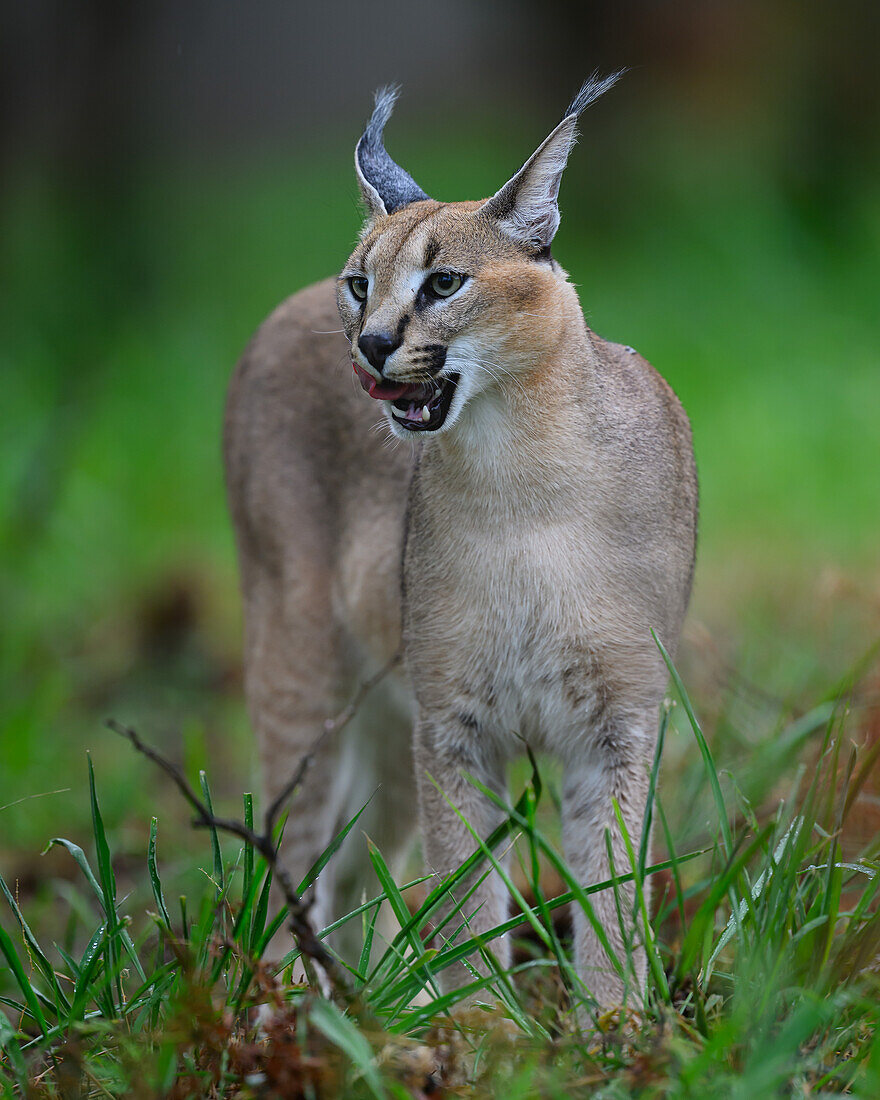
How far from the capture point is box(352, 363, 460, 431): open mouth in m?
2.63

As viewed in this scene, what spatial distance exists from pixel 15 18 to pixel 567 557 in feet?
22.8

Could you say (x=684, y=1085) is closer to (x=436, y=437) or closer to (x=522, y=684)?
(x=522, y=684)

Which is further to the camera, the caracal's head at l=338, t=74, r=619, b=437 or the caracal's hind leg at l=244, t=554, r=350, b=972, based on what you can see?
the caracal's hind leg at l=244, t=554, r=350, b=972

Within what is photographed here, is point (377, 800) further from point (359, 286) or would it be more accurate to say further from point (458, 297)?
point (458, 297)

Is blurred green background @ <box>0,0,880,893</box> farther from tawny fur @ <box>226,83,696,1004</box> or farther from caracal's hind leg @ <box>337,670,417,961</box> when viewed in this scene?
tawny fur @ <box>226,83,696,1004</box>

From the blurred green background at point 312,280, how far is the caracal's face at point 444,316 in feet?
5.56

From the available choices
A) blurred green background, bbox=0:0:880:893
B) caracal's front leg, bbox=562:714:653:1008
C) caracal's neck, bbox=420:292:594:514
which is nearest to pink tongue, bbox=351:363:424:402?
caracal's neck, bbox=420:292:594:514

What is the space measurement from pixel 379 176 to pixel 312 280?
20.5 feet

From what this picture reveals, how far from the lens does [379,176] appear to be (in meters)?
3.07

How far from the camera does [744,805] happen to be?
2838 mm

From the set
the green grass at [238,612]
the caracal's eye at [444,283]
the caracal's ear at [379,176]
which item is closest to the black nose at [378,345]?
the caracal's eye at [444,283]

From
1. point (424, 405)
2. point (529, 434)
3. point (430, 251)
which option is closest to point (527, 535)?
point (529, 434)

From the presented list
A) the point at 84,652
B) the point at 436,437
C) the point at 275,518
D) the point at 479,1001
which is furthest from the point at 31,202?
the point at 479,1001

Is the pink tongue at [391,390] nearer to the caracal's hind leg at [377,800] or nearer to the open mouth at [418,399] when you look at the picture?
the open mouth at [418,399]
